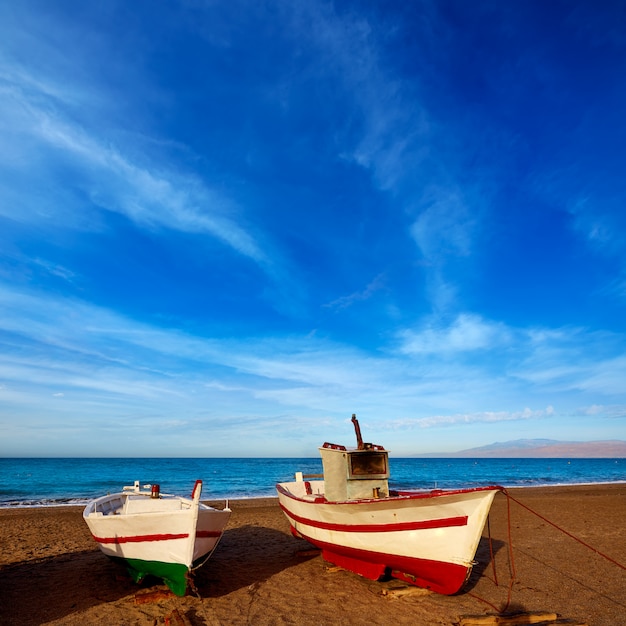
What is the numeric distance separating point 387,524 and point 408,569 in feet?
3.25

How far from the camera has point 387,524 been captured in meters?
8.69

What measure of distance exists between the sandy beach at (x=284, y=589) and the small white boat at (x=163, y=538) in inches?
18.2

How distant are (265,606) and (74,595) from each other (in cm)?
382

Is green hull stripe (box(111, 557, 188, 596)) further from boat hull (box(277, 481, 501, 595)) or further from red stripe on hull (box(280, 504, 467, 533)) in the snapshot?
red stripe on hull (box(280, 504, 467, 533))

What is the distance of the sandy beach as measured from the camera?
779cm

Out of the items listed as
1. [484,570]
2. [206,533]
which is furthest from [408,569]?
[206,533]

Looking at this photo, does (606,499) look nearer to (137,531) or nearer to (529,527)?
(529,527)

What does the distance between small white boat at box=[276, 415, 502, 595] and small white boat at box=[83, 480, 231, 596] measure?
2.60 m

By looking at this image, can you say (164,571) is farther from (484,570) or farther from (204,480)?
(204,480)

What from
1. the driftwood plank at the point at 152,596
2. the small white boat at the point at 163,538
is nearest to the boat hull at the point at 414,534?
the small white boat at the point at 163,538

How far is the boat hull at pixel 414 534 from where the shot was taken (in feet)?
25.8

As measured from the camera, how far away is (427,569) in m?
8.45

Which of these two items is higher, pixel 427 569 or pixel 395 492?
pixel 395 492

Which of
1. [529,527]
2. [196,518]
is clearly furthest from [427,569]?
[529,527]
